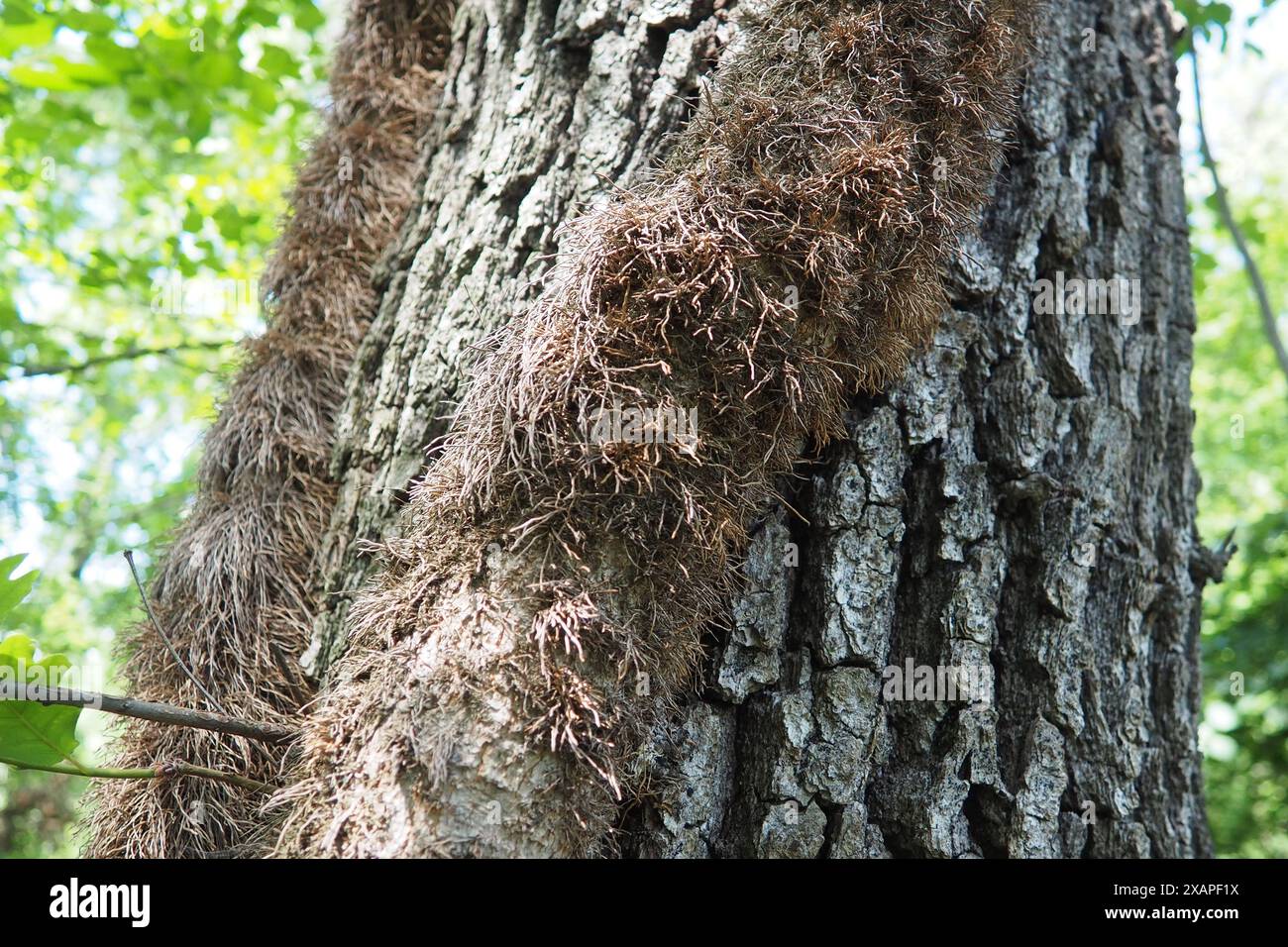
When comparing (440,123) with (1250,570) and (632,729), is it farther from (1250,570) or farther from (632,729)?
(1250,570)

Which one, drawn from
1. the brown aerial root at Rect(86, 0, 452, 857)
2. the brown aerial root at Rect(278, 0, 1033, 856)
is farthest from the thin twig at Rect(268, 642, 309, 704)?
the brown aerial root at Rect(278, 0, 1033, 856)

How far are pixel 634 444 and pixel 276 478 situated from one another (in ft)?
3.69

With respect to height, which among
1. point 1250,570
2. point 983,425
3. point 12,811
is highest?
point 1250,570

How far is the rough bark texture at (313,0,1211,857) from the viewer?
1.73 m

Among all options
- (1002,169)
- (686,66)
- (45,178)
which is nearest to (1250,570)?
(1002,169)

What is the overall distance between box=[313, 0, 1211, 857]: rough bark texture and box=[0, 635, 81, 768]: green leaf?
519 millimetres

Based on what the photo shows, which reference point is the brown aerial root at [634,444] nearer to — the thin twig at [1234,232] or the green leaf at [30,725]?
the green leaf at [30,725]

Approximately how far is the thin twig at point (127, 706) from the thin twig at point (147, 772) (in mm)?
113

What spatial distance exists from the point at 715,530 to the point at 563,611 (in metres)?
0.33

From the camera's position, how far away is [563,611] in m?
1.49

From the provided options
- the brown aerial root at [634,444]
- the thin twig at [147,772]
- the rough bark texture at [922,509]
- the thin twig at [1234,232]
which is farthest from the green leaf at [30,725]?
the thin twig at [1234,232]

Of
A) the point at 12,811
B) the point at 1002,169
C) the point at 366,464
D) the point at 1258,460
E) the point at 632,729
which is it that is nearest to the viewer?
the point at 632,729

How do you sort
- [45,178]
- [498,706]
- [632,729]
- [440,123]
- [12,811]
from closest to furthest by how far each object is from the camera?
1. [498,706]
2. [632,729]
3. [440,123]
4. [45,178]
5. [12,811]

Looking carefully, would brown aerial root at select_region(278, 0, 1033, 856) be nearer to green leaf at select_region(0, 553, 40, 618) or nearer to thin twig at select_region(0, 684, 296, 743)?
thin twig at select_region(0, 684, 296, 743)
